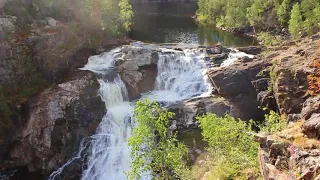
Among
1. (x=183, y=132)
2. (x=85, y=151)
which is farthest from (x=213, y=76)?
(x=85, y=151)

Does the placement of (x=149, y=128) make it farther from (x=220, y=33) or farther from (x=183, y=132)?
(x=220, y=33)

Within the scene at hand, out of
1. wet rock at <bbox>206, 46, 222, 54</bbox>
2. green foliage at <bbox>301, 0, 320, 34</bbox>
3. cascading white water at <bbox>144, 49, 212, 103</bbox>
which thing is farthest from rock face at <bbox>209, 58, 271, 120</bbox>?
green foliage at <bbox>301, 0, 320, 34</bbox>

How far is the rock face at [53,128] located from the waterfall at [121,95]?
1.24 m

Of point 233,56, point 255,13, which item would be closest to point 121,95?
point 233,56

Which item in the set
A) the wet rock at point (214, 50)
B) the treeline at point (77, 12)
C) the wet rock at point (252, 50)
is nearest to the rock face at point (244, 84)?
the wet rock at point (214, 50)

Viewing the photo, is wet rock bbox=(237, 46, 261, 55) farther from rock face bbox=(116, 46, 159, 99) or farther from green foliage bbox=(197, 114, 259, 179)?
green foliage bbox=(197, 114, 259, 179)

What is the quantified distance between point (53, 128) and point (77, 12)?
2662 centimetres

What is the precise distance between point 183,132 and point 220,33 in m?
52.8

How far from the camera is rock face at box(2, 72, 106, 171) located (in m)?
35.3

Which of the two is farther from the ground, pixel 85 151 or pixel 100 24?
pixel 100 24

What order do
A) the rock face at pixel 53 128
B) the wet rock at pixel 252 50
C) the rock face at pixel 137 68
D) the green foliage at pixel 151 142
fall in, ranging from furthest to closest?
the wet rock at pixel 252 50, the rock face at pixel 137 68, the rock face at pixel 53 128, the green foliage at pixel 151 142

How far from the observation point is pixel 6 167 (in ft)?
117

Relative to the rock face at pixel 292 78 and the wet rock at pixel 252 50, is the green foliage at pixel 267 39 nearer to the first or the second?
the wet rock at pixel 252 50

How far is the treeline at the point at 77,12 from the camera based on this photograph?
4612 centimetres
